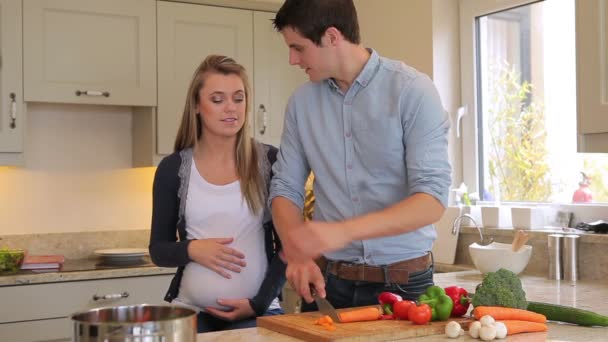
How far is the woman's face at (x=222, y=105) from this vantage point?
217cm

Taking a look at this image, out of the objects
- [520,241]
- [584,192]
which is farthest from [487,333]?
[584,192]

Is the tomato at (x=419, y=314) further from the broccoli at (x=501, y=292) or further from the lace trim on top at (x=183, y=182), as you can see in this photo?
the lace trim on top at (x=183, y=182)

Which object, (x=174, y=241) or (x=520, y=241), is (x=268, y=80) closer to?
(x=520, y=241)

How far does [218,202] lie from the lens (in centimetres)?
213

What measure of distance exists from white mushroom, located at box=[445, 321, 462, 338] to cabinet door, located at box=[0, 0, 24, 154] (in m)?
2.43

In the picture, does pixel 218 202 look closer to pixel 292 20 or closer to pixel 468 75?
pixel 292 20

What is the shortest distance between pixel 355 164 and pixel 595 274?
1.35 metres

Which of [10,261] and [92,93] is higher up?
[92,93]

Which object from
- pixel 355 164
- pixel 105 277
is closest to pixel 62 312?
pixel 105 277

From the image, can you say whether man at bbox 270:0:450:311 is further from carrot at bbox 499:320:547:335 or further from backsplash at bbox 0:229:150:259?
backsplash at bbox 0:229:150:259

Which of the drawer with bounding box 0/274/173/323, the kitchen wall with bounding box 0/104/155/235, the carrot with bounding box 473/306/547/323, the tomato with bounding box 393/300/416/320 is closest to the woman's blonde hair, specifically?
the tomato with bounding box 393/300/416/320

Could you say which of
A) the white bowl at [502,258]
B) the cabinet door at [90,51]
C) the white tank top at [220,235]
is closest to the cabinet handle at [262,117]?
the cabinet door at [90,51]

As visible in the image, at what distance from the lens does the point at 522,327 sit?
1644 millimetres

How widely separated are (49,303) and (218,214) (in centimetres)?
147
